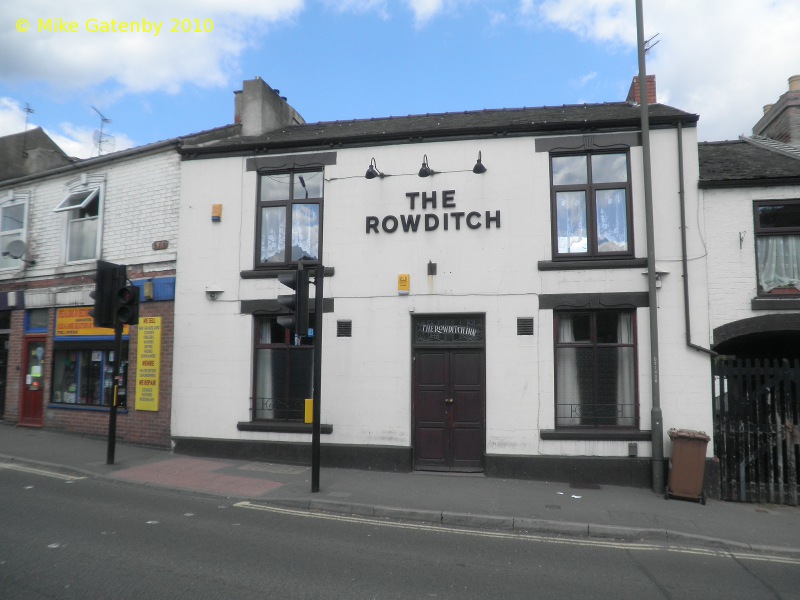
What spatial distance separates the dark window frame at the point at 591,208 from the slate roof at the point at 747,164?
4.15 ft

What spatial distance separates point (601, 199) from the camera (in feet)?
34.8

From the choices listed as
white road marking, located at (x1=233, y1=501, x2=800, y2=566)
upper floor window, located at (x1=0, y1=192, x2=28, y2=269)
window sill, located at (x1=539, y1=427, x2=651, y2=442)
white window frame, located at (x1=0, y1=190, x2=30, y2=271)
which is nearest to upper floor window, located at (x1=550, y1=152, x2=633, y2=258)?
window sill, located at (x1=539, y1=427, x2=651, y2=442)

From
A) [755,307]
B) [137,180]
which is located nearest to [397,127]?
[137,180]

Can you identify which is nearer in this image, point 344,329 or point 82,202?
point 344,329

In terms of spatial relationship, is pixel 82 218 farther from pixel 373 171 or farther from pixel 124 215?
pixel 373 171

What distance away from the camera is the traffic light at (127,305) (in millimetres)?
10617

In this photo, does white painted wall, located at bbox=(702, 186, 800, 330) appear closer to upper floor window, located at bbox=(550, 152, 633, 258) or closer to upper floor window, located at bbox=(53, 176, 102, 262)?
upper floor window, located at bbox=(550, 152, 633, 258)

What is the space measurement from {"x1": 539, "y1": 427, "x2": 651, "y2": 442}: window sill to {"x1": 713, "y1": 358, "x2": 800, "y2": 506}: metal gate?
1.22 meters

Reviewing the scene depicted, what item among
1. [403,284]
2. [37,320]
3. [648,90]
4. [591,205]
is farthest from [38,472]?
[648,90]

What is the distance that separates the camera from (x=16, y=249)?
1441 centimetres

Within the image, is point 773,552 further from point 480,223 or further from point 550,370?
point 480,223

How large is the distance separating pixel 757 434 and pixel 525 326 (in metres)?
4.01

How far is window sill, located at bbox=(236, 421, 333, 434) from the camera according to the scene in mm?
10859

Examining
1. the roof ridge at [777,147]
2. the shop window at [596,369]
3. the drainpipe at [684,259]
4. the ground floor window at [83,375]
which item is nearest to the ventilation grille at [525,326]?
the shop window at [596,369]
